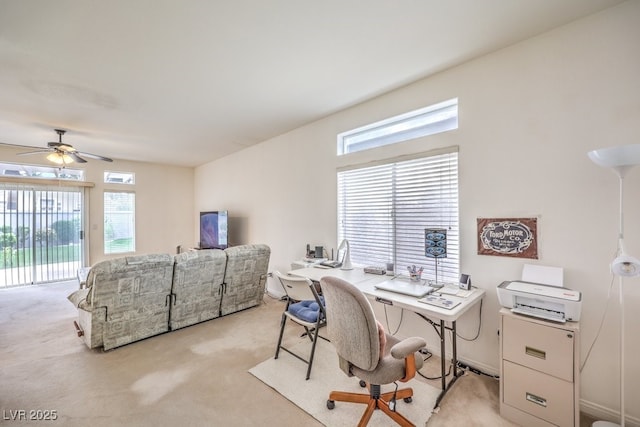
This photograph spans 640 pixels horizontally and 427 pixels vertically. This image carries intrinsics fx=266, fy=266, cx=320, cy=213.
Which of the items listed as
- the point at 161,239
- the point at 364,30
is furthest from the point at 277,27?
the point at 161,239


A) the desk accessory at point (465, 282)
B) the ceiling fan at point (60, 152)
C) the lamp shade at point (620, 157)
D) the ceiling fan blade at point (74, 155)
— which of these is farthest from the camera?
the ceiling fan blade at point (74, 155)

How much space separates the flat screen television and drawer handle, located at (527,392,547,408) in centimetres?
476

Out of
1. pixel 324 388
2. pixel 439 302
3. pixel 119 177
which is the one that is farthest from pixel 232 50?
pixel 119 177

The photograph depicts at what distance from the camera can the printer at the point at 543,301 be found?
1.57 m

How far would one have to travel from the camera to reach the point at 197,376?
2.24 meters

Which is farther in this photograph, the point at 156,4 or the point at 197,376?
the point at 197,376

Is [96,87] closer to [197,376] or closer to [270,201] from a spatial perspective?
[270,201]

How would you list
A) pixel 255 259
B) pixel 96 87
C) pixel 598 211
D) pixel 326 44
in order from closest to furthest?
pixel 598 211 < pixel 326 44 < pixel 96 87 < pixel 255 259

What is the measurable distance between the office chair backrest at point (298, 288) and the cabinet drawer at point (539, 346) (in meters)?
1.36

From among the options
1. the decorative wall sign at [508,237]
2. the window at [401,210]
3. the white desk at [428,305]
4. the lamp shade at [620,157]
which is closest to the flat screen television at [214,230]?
the window at [401,210]

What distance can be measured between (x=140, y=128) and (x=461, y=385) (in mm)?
4867

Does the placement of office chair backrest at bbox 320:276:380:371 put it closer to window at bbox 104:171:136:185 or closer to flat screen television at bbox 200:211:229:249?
flat screen television at bbox 200:211:229:249

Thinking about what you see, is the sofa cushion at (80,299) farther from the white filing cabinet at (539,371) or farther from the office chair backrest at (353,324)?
the white filing cabinet at (539,371)

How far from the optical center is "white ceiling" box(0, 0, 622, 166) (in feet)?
5.52
